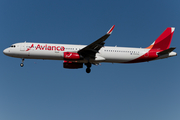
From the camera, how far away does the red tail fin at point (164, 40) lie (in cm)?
4659

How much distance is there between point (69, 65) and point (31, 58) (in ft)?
23.0

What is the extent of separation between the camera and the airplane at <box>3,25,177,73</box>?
137 feet

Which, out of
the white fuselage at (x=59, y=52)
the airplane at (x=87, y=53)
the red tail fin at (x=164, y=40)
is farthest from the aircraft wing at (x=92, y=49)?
the red tail fin at (x=164, y=40)

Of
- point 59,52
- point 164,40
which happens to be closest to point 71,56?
point 59,52

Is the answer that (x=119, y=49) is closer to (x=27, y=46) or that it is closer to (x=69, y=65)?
(x=69, y=65)

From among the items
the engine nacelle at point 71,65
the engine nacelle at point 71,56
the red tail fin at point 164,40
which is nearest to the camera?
the engine nacelle at point 71,56

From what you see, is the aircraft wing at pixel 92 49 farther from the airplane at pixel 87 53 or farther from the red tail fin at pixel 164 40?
the red tail fin at pixel 164 40

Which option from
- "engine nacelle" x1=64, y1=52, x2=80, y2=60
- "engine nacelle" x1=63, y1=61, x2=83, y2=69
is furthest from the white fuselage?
"engine nacelle" x1=63, y1=61, x2=83, y2=69

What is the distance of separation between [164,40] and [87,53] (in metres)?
14.8

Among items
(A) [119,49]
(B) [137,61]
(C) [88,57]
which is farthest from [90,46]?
(B) [137,61]

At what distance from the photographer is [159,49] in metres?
46.3

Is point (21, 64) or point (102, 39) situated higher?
point (102, 39)

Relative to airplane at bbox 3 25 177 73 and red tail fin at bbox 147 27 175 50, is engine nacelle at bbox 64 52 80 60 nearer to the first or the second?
airplane at bbox 3 25 177 73

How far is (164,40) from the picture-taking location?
47000 mm
